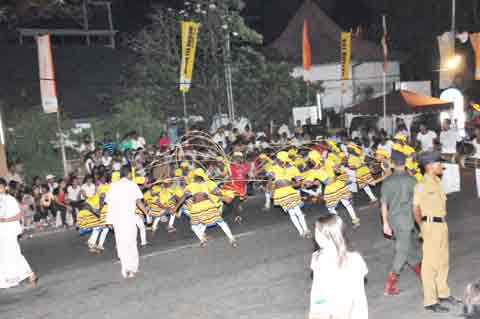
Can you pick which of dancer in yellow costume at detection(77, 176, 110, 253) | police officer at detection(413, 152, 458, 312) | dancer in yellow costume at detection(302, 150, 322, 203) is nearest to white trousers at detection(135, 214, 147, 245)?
→ dancer in yellow costume at detection(77, 176, 110, 253)

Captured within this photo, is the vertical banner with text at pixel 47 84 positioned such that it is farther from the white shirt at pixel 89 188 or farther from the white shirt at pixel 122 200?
the white shirt at pixel 122 200

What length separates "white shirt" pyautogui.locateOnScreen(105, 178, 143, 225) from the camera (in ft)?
30.9

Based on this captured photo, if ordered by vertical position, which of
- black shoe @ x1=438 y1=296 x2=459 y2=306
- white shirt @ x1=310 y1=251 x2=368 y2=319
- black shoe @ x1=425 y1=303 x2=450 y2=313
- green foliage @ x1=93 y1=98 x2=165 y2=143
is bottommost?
black shoe @ x1=425 y1=303 x2=450 y2=313

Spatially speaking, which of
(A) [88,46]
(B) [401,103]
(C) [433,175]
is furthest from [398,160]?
(A) [88,46]

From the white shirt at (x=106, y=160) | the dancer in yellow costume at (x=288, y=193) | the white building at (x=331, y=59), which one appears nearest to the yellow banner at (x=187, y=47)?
the white shirt at (x=106, y=160)

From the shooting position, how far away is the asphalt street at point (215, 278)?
767 cm

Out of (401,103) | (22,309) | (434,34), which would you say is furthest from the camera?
(434,34)

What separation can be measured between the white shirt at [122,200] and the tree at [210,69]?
1394cm

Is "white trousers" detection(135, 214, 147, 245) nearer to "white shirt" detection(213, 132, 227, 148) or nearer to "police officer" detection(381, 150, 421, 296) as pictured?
"police officer" detection(381, 150, 421, 296)

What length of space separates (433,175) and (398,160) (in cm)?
73

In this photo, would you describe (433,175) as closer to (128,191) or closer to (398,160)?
(398,160)

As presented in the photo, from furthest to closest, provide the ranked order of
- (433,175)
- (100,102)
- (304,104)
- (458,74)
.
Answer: (458,74), (304,104), (100,102), (433,175)

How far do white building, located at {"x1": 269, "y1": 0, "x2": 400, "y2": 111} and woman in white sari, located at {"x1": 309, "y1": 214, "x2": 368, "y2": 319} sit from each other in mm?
28776

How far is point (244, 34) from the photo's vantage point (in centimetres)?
2472
